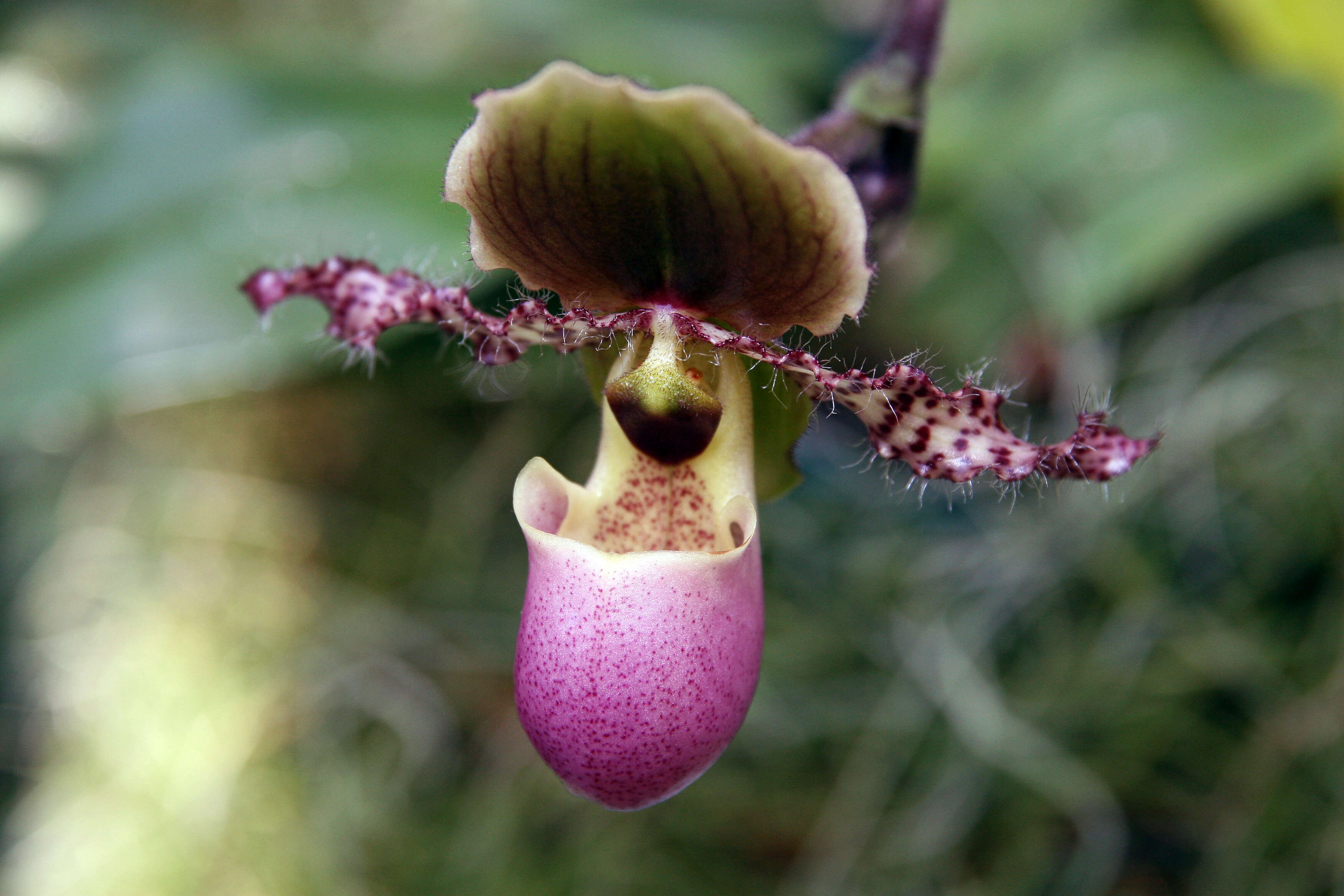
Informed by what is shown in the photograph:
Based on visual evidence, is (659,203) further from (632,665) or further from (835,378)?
(632,665)

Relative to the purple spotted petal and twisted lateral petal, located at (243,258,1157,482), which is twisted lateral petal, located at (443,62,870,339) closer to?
twisted lateral petal, located at (243,258,1157,482)

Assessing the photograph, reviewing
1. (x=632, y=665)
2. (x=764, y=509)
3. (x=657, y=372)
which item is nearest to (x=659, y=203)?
(x=657, y=372)

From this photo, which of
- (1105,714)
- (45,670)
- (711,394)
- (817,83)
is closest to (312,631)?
(45,670)

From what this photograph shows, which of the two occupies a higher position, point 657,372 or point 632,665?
point 657,372

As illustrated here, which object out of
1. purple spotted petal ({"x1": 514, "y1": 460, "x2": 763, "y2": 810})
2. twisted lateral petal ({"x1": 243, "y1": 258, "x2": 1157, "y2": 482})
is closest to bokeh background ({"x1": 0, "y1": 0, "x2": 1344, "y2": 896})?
twisted lateral petal ({"x1": 243, "y1": 258, "x2": 1157, "y2": 482})

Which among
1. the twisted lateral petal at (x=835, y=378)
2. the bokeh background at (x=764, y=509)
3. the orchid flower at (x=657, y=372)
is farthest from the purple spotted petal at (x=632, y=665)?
the bokeh background at (x=764, y=509)

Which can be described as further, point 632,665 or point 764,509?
point 764,509

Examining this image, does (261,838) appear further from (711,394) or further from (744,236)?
(744,236)
